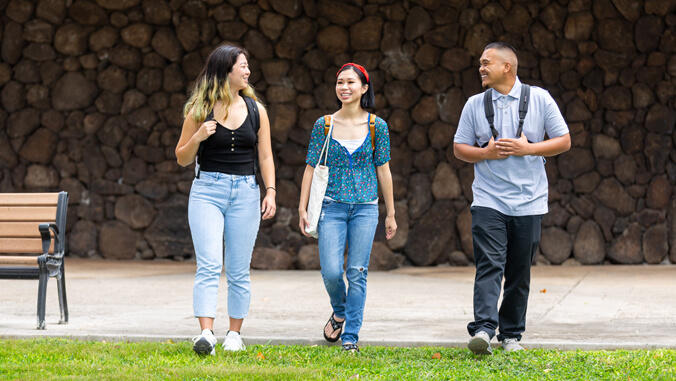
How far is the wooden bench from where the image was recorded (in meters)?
5.38

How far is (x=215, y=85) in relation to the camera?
4410mm

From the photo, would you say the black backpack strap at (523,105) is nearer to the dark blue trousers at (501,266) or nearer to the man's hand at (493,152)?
the man's hand at (493,152)

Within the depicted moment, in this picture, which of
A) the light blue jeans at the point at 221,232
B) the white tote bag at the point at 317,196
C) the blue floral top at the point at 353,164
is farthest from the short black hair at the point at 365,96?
the light blue jeans at the point at 221,232

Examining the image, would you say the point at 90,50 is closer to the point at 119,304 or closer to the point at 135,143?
the point at 135,143

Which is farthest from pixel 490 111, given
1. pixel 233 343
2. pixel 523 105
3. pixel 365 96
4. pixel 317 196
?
pixel 233 343

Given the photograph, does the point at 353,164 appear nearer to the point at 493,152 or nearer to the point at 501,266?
the point at 493,152

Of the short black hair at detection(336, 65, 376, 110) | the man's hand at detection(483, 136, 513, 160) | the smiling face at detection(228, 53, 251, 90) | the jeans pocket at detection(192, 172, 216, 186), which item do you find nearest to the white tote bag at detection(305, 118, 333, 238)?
the short black hair at detection(336, 65, 376, 110)

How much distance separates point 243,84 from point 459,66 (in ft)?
19.4

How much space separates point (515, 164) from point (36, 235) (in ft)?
11.2

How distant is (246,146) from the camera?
443 centimetres

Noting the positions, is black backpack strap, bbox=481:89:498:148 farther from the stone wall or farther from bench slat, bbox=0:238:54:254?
the stone wall

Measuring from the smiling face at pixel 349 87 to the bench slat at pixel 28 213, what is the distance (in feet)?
8.16

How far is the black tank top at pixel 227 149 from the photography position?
4363 millimetres

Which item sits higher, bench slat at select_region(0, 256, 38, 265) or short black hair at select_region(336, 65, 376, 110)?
short black hair at select_region(336, 65, 376, 110)
